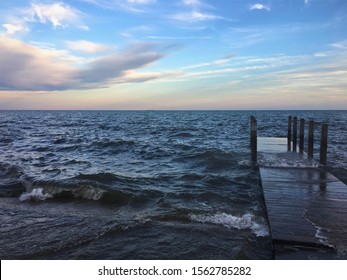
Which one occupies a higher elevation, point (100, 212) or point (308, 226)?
point (308, 226)

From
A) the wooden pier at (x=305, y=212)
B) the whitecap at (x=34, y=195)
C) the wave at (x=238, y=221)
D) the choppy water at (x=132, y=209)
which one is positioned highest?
the wooden pier at (x=305, y=212)

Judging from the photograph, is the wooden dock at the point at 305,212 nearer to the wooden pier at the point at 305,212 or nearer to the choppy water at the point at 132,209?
the wooden pier at the point at 305,212

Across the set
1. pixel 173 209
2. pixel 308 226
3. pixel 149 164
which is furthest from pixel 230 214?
pixel 149 164

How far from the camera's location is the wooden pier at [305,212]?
20.4 feet

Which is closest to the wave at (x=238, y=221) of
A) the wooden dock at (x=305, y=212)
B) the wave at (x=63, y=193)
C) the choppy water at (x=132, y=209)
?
the choppy water at (x=132, y=209)

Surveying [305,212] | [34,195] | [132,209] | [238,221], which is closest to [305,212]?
[305,212]

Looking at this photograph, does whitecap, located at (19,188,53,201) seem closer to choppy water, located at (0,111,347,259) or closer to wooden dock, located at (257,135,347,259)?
choppy water, located at (0,111,347,259)

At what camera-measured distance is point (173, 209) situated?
1028 cm

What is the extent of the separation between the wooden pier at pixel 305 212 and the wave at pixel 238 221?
502 mm

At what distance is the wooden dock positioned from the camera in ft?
20.4

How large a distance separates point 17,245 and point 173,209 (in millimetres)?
4633

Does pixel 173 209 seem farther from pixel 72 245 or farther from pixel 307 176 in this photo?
pixel 307 176

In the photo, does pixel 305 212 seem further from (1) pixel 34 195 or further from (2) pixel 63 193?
(1) pixel 34 195

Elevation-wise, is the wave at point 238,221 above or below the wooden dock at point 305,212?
below
